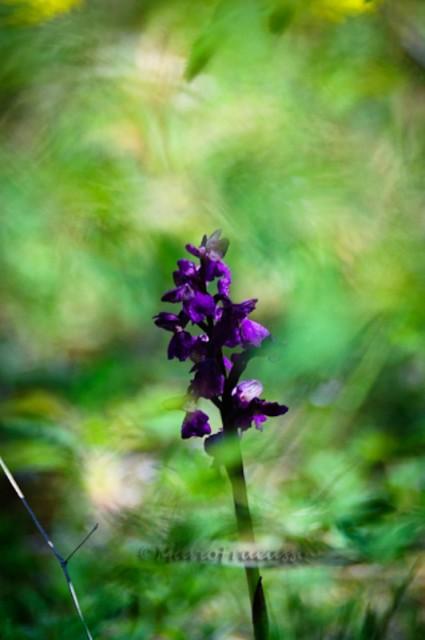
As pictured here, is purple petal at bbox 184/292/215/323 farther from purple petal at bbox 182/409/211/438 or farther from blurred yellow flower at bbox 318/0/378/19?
blurred yellow flower at bbox 318/0/378/19

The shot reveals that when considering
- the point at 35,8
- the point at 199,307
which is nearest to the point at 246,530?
the point at 199,307

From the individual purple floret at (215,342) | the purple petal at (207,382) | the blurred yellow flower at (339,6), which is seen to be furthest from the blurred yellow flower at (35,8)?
the purple petal at (207,382)

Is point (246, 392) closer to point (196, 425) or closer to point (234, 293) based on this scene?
point (196, 425)

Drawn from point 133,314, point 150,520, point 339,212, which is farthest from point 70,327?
point 150,520

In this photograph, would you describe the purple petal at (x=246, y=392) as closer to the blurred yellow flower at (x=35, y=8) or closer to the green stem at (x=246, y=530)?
the green stem at (x=246, y=530)

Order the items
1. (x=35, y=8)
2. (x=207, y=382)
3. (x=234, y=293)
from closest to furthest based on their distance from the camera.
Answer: (x=207, y=382)
(x=35, y=8)
(x=234, y=293)

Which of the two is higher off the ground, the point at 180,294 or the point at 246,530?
the point at 180,294
